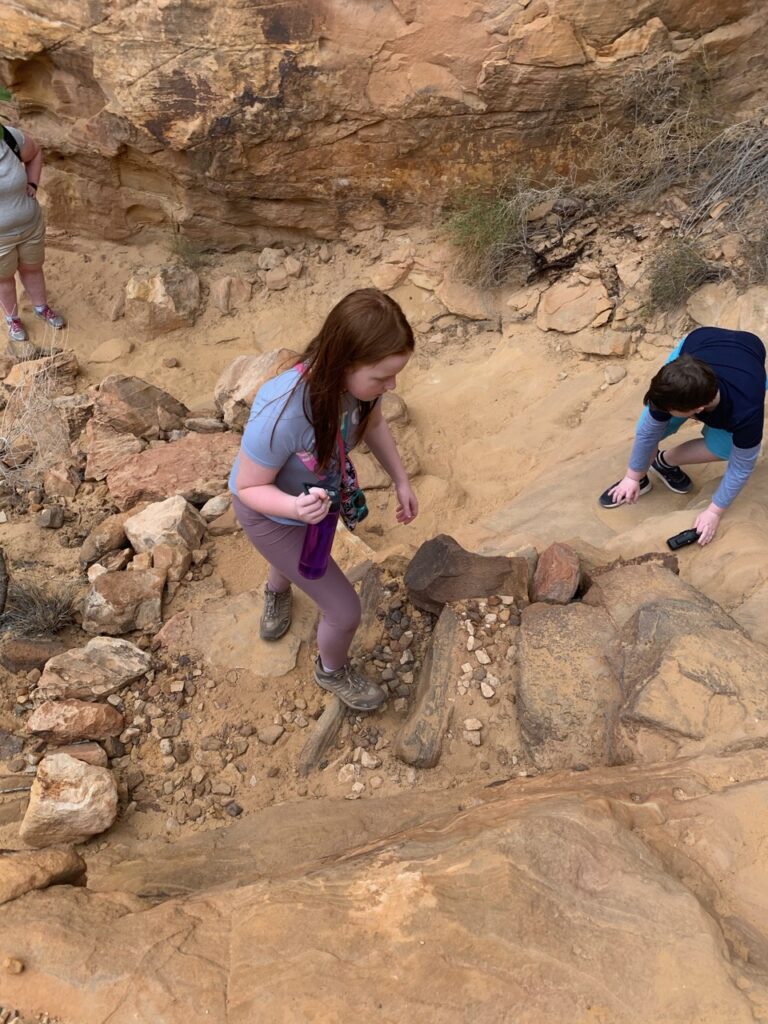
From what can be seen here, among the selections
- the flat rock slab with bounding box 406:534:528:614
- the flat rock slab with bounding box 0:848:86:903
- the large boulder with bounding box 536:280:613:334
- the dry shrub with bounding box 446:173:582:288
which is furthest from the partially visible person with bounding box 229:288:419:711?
the dry shrub with bounding box 446:173:582:288

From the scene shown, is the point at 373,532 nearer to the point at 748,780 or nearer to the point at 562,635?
the point at 562,635

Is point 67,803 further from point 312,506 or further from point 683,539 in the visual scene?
point 683,539

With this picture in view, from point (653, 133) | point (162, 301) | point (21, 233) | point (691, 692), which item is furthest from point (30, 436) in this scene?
point (653, 133)

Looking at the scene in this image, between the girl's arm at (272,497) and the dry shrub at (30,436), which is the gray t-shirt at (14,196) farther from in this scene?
the girl's arm at (272,497)

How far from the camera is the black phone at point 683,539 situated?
2.87m

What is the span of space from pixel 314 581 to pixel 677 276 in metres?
3.10

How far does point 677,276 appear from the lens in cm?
405

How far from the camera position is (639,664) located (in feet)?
7.09

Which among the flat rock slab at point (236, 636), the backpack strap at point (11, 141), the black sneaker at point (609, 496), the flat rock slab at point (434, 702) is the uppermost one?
the backpack strap at point (11, 141)

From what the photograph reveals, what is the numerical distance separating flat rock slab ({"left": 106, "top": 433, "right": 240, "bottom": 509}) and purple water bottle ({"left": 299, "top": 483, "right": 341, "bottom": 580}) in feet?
5.45


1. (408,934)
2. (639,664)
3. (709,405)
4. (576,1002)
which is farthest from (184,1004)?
(709,405)

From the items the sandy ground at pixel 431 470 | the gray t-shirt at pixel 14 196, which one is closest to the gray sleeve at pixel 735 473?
the sandy ground at pixel 431 470

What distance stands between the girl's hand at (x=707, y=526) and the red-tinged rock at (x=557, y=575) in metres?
0.54

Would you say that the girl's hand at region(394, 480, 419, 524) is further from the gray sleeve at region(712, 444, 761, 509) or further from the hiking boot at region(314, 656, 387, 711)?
the gray sleeve at region(712, 444, 761, 509)
